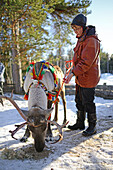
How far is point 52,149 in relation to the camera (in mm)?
2910

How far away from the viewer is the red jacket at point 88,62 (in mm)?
3098

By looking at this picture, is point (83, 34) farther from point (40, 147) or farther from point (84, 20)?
point (40, 147)

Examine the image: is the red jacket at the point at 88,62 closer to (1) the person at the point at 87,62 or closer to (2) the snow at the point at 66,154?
(1) the person at the point at 87,62

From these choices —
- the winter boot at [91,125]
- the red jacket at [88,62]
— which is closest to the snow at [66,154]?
the winter boot at [91,125]

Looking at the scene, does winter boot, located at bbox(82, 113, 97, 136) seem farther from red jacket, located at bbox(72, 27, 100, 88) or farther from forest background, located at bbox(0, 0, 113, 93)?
forest background, located at bbox(0, 0, 113, 93)

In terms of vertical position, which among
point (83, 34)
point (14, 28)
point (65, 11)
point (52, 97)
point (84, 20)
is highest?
point (65, 11)

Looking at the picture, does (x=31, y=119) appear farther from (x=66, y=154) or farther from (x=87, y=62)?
(x=87, y=62)

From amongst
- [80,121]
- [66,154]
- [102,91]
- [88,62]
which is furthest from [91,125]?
[102,91]

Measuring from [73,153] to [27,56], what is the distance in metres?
7.90

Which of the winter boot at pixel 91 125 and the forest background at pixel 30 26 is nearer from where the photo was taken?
the winter boot at pixel 91 125

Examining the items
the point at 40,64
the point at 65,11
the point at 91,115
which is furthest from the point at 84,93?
the point at 65,11

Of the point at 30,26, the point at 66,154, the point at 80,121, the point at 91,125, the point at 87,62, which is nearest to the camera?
the point at 66,154

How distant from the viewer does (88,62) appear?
10.2 feet

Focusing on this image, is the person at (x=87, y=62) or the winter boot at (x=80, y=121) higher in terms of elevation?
the person at (x=87, y=62)
